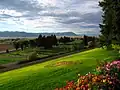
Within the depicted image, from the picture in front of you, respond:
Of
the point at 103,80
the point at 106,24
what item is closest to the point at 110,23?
the point at 106,24

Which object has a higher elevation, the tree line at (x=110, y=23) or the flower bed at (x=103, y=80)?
the tree line at (x=110, y=23)

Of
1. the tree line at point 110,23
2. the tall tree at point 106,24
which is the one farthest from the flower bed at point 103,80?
the tall tree at point 106,24

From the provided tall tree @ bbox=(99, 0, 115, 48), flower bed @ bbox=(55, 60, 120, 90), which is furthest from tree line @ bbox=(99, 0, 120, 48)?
flower bed @ bbox=(55, 60, 120, 90)

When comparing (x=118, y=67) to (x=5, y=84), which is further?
(x=5, y=84)

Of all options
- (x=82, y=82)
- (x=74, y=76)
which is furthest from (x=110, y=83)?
(x=74, y=76)

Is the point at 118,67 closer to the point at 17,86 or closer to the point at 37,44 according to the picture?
the point at 17,86

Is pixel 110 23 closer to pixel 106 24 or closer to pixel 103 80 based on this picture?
pixel 106 24

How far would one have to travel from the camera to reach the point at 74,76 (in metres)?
21.8

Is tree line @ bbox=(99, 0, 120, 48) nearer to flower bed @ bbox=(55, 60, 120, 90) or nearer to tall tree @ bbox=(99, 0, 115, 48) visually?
tall tree @ bbox=(99, 0, 115, 48)

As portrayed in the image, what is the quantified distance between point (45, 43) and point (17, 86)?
278ft

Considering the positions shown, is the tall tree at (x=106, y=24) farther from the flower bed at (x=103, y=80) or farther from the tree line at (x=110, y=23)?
the flower bed at (x=103, y=80)

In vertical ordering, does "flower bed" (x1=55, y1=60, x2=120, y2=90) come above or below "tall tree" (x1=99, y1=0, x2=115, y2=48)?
below

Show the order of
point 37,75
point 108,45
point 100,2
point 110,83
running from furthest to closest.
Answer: point 108,45
point 100,2
point 37,75
point 110,83

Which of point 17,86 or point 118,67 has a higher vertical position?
point 118,67
